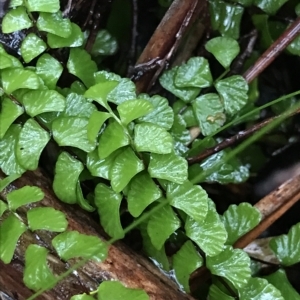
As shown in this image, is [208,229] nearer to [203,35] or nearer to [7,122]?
[7,122]

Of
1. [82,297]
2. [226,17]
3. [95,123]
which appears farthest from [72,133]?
[226,17]

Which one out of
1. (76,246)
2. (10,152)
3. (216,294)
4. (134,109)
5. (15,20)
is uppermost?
(15,20)

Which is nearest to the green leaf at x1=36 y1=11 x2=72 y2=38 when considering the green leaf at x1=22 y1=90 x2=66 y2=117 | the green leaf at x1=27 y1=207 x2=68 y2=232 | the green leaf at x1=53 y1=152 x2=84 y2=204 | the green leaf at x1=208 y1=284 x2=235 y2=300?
the green leaf at x1=22 y1=90 x2=66 y2=117

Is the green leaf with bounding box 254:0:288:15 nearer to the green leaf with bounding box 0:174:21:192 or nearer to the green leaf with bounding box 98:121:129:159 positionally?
the green leaf with bounding box 98:121:129:159

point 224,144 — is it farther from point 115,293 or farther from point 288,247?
point 115,293

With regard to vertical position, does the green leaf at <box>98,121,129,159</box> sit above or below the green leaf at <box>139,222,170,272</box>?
above

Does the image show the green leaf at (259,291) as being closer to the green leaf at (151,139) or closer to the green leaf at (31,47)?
the green leaf at (151,139)
